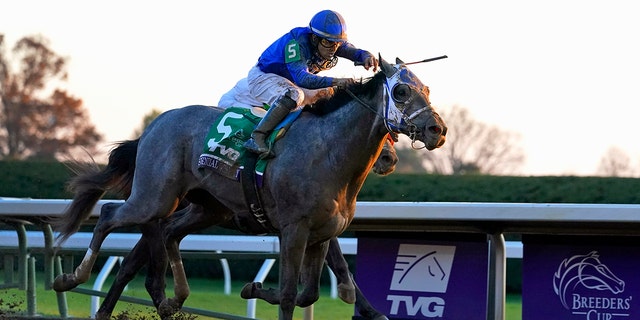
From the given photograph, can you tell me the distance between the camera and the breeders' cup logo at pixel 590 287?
5.74 metres

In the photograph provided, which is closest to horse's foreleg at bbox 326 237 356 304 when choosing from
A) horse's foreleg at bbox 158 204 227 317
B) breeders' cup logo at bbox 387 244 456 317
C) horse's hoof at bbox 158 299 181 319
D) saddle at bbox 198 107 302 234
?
saddle at bbox 198 107 302 234

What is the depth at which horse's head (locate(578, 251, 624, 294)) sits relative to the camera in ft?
18.9

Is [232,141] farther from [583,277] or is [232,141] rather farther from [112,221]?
[583,277]

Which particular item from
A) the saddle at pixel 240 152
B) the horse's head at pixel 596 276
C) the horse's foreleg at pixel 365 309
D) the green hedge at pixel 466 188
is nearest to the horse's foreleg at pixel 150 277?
the saddle at pixel 240 152

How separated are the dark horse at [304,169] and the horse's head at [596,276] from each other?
152 centimetres

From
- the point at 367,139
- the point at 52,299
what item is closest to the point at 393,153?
the point at 367,139

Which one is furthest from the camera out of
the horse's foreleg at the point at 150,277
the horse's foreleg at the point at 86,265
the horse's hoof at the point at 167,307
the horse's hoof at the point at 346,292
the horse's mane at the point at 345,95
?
the horse's foreleg at the point at 150,277

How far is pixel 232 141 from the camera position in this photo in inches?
200

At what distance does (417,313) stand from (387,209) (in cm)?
94

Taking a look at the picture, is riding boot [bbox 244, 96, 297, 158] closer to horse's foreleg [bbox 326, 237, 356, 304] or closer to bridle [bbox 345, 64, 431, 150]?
bridle [bbox 345, 64, 431, 150]

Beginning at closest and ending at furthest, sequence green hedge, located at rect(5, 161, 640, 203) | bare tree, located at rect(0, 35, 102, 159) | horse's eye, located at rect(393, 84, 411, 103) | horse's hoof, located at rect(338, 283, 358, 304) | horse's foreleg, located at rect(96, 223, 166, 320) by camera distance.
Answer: horse's eye, located at rect(393, 84, 411, 103) → horse's hoof, located at rect(338, 283, 358, 304) → horse's foreleg, located at rect(96, 223, 166, 320) → green hedge, located at rect(5, 161, 640, 203) → bare tree, located at rect(0, 35, 102, 159)

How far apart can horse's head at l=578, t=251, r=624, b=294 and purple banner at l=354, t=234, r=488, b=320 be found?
21.2 inches

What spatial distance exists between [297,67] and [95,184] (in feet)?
4.60

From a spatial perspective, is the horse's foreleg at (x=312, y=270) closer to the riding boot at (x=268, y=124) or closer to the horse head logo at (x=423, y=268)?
the riding boot at (x=268, y=124)
